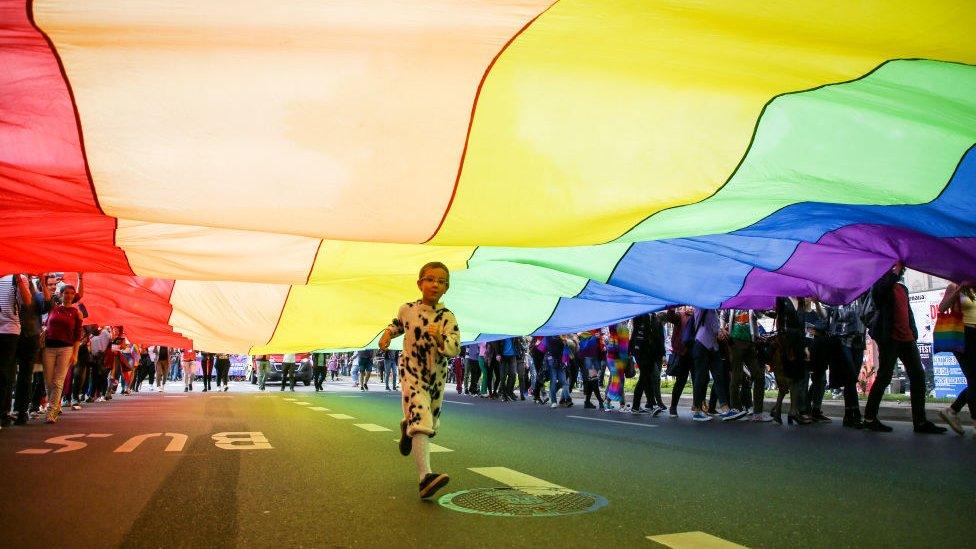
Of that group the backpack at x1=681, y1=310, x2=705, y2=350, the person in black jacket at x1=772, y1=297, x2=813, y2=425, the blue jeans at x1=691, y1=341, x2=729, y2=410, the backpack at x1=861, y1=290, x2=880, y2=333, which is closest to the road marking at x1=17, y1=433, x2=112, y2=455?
the blue jeans at x1=691, y1=341, x2=729, y2=410

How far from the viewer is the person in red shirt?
31.9ft

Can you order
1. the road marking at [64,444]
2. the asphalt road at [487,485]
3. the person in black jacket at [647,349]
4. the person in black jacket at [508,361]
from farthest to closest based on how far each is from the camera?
the person in black jacket at [508,361] → the person in black jacket at [647,349] → the road marking at [64,444] → the asphalt road at [487,485]

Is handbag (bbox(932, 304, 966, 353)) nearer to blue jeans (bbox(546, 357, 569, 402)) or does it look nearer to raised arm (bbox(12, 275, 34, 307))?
blue jeans (bbox(546, 357, 569, 402))

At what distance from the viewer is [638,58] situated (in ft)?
12.7

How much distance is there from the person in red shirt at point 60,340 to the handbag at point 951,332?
1066 centimetres

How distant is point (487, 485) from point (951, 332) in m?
6.22

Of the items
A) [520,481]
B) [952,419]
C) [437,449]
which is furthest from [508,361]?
[520,481]

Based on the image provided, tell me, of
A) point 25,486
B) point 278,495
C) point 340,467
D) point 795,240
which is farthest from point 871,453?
point 25,486

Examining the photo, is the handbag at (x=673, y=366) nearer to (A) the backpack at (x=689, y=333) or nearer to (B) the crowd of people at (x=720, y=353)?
(B) the crowd of people at (x=720, y=353)

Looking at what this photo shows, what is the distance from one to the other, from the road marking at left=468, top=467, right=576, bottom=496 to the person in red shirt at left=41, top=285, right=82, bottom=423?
668 centimetres

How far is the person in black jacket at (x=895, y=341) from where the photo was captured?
869cm

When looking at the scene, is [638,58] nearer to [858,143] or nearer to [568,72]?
[568,72]

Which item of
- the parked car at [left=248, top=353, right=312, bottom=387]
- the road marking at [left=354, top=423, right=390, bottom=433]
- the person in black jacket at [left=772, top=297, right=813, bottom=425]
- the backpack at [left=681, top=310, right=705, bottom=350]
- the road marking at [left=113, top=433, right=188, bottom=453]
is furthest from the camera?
the parked car at [left=248, top=353, right=312, bottom=387]

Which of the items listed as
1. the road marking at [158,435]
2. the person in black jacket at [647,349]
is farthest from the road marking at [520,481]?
the person in black jacket at [647,349]
